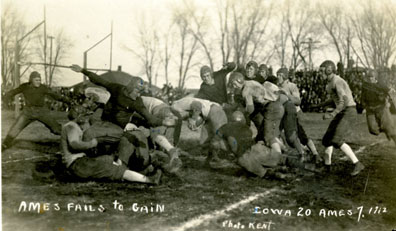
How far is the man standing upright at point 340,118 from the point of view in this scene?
14.5ft

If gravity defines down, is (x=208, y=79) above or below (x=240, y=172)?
above

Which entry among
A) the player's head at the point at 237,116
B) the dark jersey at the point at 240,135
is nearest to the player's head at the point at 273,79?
the player's head at the point at 237,116

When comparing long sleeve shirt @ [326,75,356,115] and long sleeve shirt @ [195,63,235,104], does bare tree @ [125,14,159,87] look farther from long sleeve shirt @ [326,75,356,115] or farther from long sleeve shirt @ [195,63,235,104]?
long sleeve shirt @ [326,75,356,115]

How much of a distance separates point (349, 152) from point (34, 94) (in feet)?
14.2

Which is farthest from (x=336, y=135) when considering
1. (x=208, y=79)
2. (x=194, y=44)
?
(x=194, y=44)

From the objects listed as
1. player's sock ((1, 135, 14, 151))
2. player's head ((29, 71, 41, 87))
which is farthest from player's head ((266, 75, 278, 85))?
player's sock ((1, 135, 14, 151))

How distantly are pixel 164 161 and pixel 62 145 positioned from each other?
51.3 inches

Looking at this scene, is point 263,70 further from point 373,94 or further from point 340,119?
point 373,94

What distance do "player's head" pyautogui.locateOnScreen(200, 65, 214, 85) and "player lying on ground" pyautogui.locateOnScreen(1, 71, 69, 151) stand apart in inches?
73.4

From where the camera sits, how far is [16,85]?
14.5ft

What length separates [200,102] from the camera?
181 inches

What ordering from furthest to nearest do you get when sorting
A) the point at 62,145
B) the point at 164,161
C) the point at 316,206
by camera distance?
the point at 164,161
the point at 62,145
the point at 316,206

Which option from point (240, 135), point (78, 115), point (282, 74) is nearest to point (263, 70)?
point (282, 74)

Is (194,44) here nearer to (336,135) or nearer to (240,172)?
(240,172)
